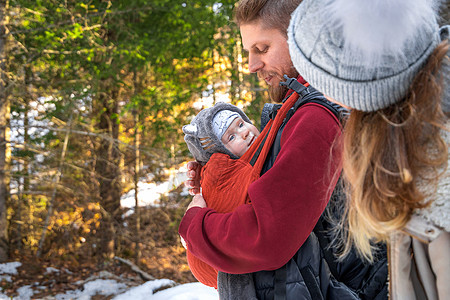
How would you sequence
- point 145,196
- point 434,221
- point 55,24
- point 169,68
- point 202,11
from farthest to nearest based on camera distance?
point 145,196, point 169,68, point 202,11, point 55,24, point 434,221

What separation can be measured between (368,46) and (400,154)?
283 millimetres

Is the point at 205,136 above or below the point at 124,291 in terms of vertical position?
above

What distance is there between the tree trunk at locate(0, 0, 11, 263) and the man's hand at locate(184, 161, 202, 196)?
5340mm

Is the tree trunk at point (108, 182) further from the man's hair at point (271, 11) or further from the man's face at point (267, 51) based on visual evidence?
the man's hair at point (271, 11)

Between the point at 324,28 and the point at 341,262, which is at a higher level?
the point at 324,28

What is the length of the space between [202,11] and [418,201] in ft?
20.0

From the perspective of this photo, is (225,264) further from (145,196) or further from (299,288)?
(145,196)

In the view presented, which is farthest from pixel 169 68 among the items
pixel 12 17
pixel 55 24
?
pixel 12 17

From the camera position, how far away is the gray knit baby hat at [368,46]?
103 cm

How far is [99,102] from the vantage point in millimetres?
8508

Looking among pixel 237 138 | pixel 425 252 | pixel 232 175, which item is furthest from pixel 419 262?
pixel 237 138

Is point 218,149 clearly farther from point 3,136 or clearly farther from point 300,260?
point 3,136

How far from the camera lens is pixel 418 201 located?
41.0 inches

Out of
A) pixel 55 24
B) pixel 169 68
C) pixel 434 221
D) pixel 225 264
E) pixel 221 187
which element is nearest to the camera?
pixel 434 221
